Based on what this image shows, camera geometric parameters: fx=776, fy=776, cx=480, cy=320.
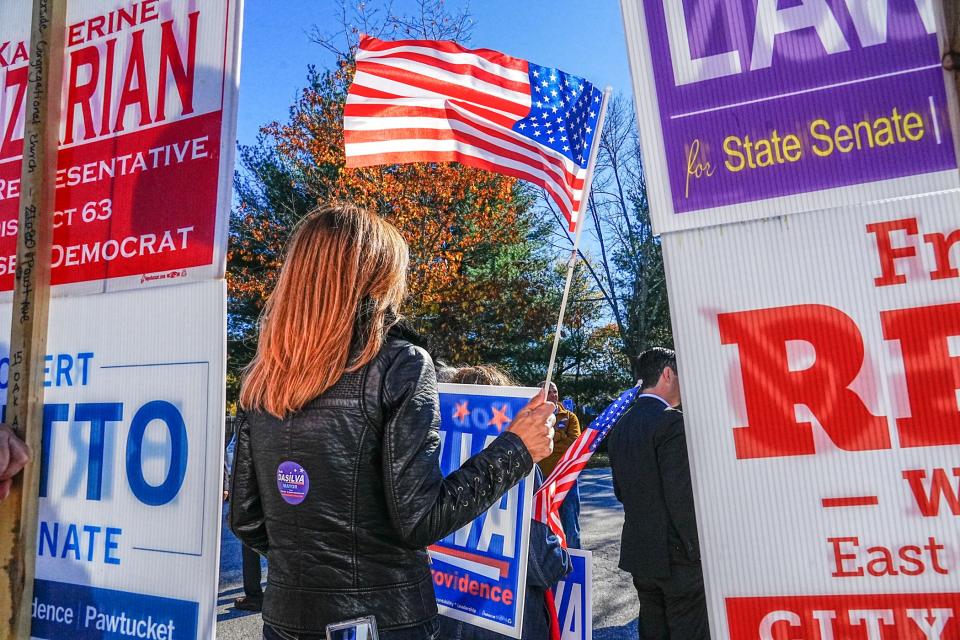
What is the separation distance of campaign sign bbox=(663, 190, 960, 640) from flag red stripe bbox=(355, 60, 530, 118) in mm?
2097

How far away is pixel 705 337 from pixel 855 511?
0.38 metres

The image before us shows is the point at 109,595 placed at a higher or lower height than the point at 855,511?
lower

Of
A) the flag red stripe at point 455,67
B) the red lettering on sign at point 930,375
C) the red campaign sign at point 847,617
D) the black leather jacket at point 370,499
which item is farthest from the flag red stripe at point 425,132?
the red campaign sign at point 847,617

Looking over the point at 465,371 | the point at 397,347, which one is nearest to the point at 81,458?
the point at 397,347

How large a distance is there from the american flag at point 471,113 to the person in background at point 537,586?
4.61 ft

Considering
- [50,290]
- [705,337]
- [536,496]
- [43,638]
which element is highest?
[50,290]

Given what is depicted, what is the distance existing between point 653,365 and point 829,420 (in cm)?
309

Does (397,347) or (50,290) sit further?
(50,290)

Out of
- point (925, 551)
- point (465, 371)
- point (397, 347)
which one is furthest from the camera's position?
point (465, 371)

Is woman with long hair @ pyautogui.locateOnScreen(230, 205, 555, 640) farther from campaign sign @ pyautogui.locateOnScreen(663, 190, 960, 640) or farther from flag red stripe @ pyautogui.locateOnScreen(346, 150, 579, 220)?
flag red stripe @ pyautogui.locateOnScreen(346, 150, 579, 220)

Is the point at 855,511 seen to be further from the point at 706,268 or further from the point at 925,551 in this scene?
the point at 706,268

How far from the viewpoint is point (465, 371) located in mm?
3668

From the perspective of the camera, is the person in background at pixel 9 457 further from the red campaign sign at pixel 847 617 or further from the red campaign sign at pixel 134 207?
the red campaign sign at pixel 847 617

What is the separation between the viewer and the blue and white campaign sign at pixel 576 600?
335 cm
